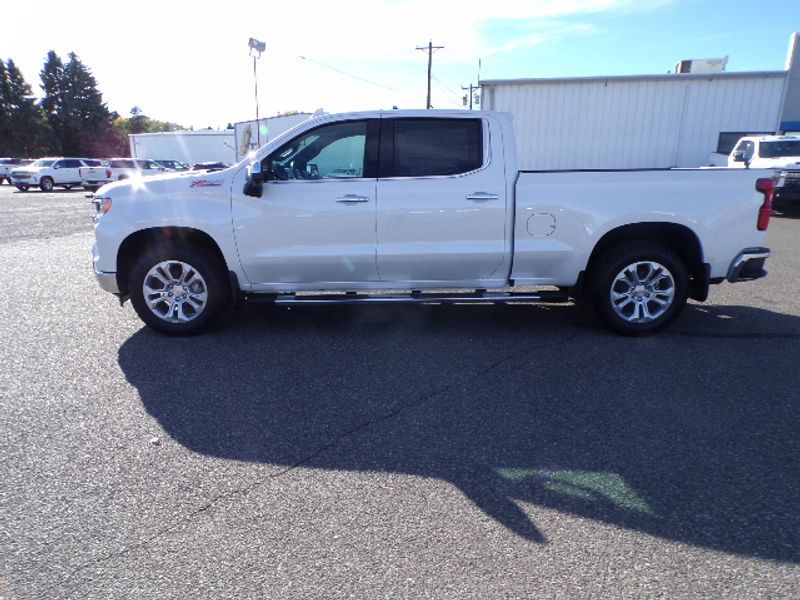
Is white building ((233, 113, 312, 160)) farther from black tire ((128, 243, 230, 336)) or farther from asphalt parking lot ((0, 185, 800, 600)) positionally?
asphalt parking lot ((0, 185, 800, 600))

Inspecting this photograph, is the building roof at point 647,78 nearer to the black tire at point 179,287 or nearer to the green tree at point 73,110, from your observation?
the black tire at point 179,287

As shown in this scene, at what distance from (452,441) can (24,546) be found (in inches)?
87.1

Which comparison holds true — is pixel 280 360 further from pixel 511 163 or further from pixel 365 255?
pixel 511 163

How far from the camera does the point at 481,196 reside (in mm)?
4961

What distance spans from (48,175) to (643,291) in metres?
34.1

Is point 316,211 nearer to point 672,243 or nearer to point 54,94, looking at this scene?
point 672,243

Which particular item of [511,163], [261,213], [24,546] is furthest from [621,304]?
[24,546]

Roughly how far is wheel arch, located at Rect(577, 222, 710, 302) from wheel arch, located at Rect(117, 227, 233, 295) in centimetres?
356

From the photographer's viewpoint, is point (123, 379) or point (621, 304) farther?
point (621, 304)

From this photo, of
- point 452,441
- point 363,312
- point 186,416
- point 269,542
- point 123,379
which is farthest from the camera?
point 363,312

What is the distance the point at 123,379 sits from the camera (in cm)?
428

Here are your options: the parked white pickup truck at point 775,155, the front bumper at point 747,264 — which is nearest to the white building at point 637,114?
the parked white pickup truck at point 775,155

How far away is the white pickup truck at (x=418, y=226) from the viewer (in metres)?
4.97

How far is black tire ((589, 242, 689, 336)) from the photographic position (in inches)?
201
